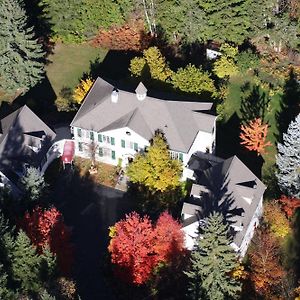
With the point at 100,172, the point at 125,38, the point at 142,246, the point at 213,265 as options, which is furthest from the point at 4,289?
the point at 125,38

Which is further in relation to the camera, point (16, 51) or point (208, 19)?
point (208, 19)

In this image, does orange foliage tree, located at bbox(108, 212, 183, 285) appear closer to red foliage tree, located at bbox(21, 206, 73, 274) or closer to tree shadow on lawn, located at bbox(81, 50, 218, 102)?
red foliage tree, located at bbox(21, 206, 73, 274)

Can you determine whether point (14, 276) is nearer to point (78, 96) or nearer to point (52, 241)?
point (52, 241)

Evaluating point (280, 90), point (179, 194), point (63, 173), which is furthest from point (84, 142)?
point (280, 90)

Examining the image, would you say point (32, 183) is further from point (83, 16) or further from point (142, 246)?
point (83, 16)

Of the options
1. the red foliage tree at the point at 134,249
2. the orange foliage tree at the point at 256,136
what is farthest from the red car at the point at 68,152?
the orange foliage tree at the point at 256,136

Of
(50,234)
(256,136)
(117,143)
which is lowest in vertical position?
(50,234)
